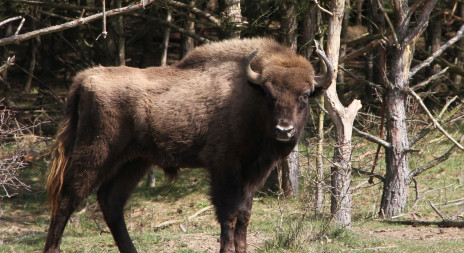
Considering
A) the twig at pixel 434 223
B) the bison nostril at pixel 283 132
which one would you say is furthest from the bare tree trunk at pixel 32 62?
the bison nostril at pixel 283 132

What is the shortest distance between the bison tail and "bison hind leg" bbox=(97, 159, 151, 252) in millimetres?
552

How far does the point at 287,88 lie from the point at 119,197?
2.50 meters

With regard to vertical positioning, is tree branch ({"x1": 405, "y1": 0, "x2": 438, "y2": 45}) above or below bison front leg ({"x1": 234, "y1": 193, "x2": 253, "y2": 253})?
above

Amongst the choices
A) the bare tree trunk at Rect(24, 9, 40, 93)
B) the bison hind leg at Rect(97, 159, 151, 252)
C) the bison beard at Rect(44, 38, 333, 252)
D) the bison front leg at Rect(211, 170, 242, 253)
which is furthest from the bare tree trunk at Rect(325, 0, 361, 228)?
the bare tree trunk at Rect(24, 9, 40, 93)

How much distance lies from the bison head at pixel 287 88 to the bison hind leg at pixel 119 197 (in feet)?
6.34

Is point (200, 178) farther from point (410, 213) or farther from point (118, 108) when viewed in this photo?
point (118, 108)

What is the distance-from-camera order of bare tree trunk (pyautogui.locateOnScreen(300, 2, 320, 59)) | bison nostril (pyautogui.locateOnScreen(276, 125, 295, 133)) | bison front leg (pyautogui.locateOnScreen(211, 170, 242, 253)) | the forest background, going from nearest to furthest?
bison nostril (pyautogui.locateOnScreen(276, 125, 295, 133))
bison front leg (pyautogui.locateOnScreen(211, 170, 242, 253))
the forest background
bare tree trunk (pyautogui.locateOnScreen(300, 2, 320, 59))

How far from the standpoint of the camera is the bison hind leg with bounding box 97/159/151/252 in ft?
24.1

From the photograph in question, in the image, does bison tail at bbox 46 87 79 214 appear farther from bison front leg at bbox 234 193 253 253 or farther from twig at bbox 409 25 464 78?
twig at bbox 409 25 464 78

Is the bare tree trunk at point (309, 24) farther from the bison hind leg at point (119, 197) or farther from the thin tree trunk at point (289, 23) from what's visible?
the bison hind leg at point (119, 197)

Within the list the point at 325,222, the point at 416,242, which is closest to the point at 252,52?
the point at 325,222

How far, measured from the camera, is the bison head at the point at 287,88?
6348 mm

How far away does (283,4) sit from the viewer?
1038 cm

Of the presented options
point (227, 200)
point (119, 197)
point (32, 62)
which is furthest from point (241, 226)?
point (32, 62)
